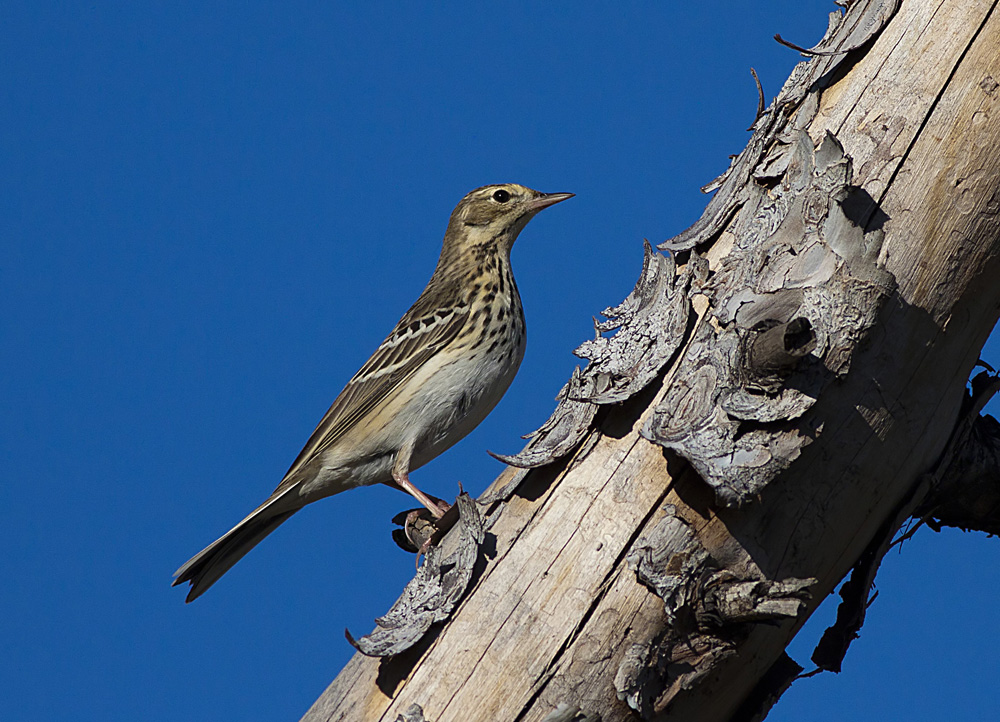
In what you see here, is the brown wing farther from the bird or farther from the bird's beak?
the bird's beak

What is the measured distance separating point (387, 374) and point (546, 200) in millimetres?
1975

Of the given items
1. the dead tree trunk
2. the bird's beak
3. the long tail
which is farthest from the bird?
the dead tree trunk

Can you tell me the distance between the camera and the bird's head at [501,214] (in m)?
7.74

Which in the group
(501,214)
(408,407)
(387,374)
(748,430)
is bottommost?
(748,430)

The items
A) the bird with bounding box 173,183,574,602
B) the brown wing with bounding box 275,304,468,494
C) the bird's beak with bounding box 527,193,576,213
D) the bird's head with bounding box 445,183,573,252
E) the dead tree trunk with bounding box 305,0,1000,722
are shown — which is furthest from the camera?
the bird's head with bounding box 445,183,573,252

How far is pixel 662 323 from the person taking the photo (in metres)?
4.11

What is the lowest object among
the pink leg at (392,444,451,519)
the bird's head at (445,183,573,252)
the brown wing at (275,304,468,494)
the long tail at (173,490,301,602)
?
the long tail at (173,490,301,602)

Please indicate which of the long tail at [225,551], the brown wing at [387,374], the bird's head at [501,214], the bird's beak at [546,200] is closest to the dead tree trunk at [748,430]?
the long tail at [225,551]

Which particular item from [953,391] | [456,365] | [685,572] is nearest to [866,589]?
[953,391]

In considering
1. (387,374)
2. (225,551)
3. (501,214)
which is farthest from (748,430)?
(501,214)

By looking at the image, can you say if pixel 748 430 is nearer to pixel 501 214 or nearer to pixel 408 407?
pixel 408 407

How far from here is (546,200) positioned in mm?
7656

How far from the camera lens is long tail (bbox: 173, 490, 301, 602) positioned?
6.15 meters

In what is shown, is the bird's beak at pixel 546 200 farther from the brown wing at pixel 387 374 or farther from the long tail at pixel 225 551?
the long tail at pixel 225 551
